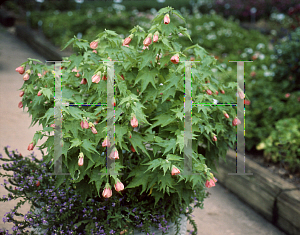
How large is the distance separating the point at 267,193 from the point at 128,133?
192cm

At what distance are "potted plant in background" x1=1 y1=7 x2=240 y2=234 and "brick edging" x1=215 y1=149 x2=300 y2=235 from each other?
1.00m

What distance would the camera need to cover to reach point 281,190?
3123 millimetres

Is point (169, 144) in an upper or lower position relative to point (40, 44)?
lower

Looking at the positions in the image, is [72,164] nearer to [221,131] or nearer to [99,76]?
[99,76]

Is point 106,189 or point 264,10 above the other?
point 264,10

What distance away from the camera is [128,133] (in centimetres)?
188

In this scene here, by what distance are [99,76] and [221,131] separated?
99 centimetres

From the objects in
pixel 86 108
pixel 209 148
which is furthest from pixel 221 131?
pixel 86 108

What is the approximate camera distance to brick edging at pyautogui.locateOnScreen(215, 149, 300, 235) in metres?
3.00

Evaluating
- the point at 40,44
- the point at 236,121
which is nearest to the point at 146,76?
the point at 236,121

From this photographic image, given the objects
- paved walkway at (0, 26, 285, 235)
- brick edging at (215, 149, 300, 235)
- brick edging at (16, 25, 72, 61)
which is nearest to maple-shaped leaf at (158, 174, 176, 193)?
paved walkway at (0, 26, 285, 235)

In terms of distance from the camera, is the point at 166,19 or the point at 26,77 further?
the point at 26,77

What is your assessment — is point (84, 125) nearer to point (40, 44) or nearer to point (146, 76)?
point (146, 76)

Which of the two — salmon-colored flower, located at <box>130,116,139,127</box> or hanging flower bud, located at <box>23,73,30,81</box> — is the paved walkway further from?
salmon-colored flower, located at <box>130,116,139,127</box>
